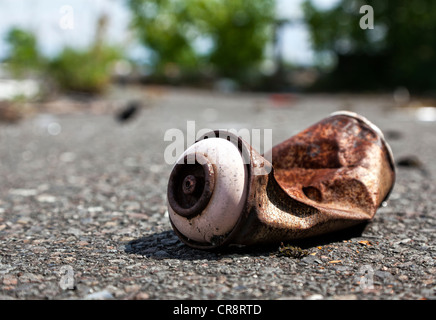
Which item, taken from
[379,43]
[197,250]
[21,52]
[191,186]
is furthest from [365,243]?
[379,43]

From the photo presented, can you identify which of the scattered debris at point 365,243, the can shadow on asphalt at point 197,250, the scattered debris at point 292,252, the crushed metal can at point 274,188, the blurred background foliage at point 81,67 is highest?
the blurred background foliage at point 81,67

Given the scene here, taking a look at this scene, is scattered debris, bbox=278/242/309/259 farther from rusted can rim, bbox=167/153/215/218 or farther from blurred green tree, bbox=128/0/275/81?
blurred green tree, bbox=128/0/275/81

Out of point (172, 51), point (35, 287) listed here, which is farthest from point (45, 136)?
point (172, 51)

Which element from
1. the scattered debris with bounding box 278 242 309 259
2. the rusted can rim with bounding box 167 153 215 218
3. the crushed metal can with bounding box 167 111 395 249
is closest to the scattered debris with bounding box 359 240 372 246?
the crushed metal can with bounding box 167 111 395 249

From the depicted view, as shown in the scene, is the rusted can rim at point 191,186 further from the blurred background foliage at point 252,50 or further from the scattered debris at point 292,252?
the blurred background foliage at point 252,50

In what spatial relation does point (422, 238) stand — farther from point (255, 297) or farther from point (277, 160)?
point (255, 297)

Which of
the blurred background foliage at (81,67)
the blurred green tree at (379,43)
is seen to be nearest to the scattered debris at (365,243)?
the blurred background foliage at (81,67)

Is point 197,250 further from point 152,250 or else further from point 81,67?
point 81,67
